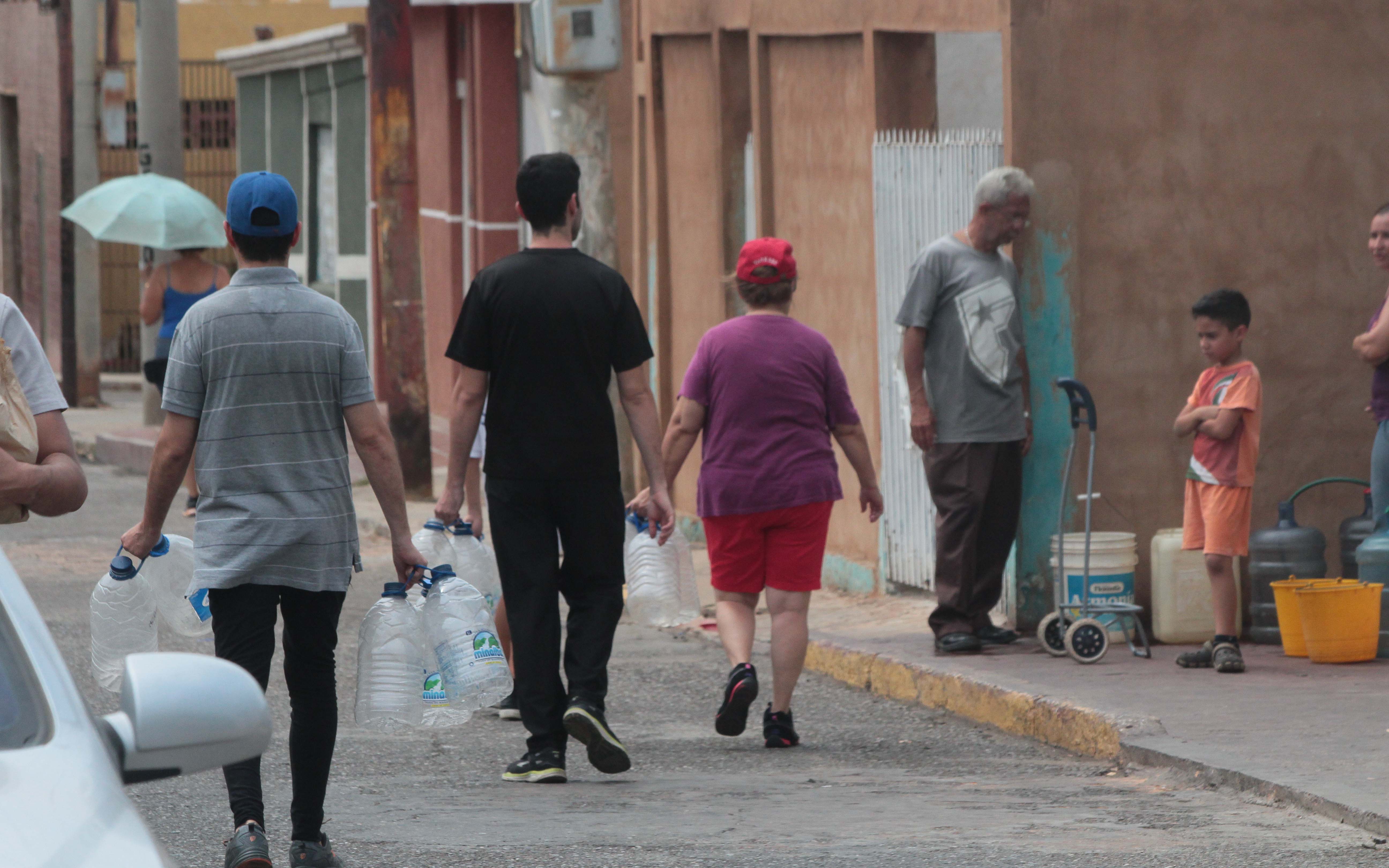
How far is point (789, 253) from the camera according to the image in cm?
754

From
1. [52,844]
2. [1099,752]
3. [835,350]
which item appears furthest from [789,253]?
[52,844]

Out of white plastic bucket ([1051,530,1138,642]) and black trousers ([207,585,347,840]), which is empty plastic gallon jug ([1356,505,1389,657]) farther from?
black trousers ([207,585,347,840])

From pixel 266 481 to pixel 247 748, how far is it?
2372mm

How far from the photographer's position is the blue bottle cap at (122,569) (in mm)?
5891

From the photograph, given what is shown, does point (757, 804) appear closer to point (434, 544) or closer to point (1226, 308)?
point (434, 544)


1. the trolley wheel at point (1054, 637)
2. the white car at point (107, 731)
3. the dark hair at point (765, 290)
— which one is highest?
the dark hair at point (765, 290)

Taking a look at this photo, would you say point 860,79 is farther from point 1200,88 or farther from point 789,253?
point 789,253

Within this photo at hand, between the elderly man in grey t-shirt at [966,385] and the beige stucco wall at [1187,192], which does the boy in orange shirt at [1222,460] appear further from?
the elderly man in grey t-shirt at [966,385]

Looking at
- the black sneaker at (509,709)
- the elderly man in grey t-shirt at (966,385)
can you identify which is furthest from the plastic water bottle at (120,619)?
the elderly man in grey t-shirt at (966,385)

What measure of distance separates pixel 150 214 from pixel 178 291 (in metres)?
2.99

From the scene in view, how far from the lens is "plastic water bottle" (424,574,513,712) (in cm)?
624

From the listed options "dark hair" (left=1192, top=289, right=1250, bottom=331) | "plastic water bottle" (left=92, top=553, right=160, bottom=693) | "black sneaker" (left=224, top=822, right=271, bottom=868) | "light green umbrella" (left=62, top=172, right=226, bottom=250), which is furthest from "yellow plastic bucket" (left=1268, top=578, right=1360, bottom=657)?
"light green umbrella" (left=62, top=172, right=226, bottom=250)

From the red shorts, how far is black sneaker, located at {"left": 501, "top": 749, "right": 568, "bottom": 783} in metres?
1.07

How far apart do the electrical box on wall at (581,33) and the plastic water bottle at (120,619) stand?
5.48 meters
